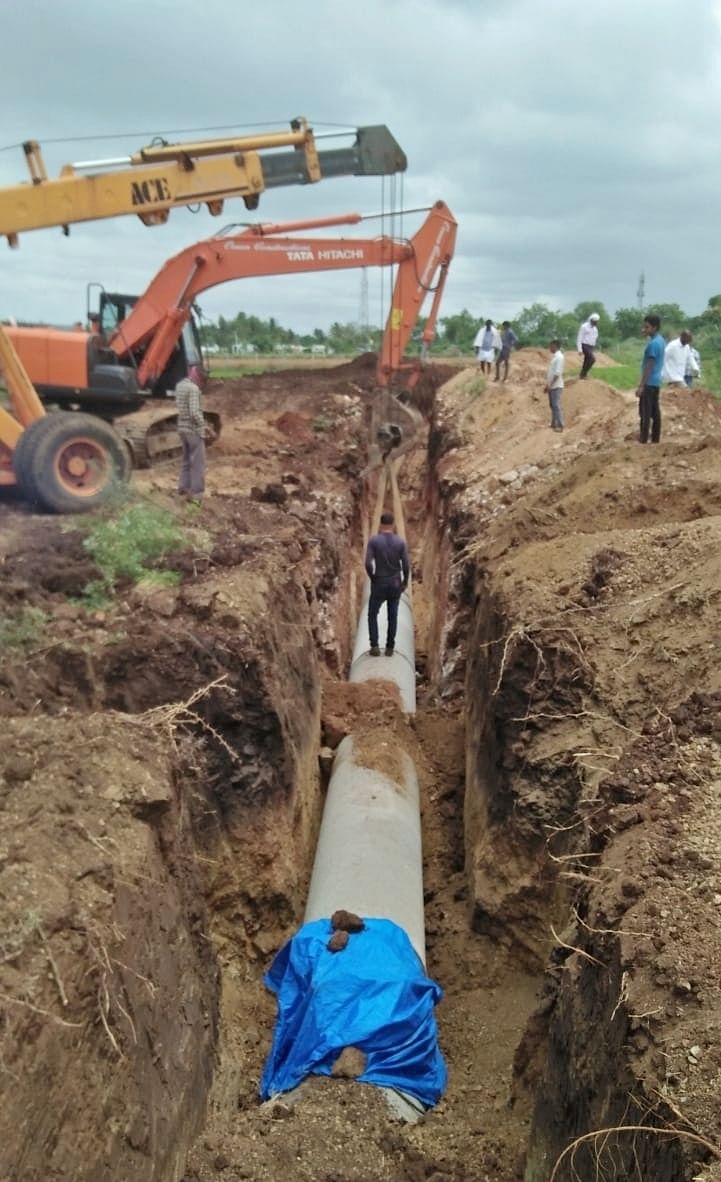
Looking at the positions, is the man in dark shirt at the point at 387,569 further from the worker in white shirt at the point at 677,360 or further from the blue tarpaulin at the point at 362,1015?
the worker in white shirt at the point at 677,360

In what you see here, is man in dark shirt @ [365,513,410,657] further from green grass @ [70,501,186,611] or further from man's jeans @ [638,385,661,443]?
man's jeans @ [638,385,661,443]

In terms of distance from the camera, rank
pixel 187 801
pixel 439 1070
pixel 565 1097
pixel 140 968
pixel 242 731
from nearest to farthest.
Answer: pixel 565 1097
pixel 140 968
pixel 439 1070
pixel 187 801
pixel 242 731

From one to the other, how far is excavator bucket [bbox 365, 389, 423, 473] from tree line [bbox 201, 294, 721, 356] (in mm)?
24000

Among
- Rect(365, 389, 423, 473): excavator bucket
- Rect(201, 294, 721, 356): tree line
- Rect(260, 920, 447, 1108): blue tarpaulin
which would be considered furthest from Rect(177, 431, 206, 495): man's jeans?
Rect(201, 294, 721, 356): tree line

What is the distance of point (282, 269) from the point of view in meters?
15.1

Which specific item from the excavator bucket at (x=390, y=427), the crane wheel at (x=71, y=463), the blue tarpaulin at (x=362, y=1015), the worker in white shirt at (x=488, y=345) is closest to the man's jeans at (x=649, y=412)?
the crane wheel at (x=71, y=463)

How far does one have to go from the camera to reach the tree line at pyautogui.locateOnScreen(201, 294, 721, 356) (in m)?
→ 45.8

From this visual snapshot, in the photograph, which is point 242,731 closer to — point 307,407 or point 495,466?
point 495,466

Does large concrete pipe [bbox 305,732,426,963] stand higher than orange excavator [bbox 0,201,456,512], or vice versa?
orange excavator [bbox 0,201,456,512]

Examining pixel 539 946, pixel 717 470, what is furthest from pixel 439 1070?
pixel 717 470

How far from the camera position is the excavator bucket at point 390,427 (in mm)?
19109

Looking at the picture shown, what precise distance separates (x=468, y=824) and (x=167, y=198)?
9.00 meters

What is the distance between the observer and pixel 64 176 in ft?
35.2

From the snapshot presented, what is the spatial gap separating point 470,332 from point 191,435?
63.1 metres
